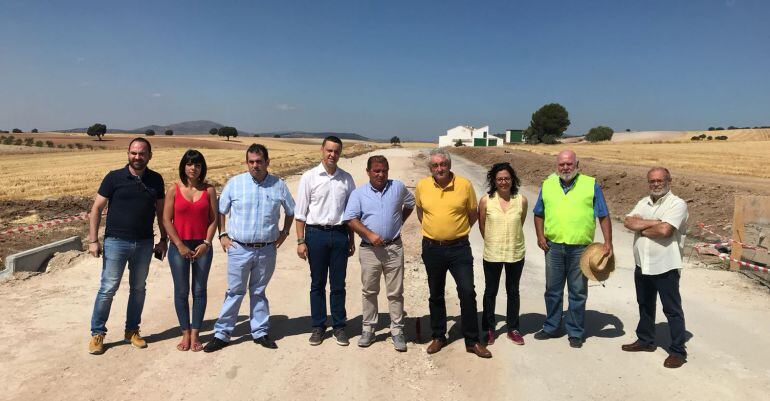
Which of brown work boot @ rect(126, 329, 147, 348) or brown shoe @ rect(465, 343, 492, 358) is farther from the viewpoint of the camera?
brown work boot @ rect(126, 329, 147, 348)

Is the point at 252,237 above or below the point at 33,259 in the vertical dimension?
above

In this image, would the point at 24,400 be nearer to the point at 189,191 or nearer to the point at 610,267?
the point at 189,191

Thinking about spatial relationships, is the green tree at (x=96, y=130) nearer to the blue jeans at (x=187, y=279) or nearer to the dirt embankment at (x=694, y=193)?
the dirt embankment at (x=694, y=193)

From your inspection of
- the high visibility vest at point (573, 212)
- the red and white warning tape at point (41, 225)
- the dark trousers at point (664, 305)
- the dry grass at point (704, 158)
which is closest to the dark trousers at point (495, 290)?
the high visibility vest at point (573, 212)

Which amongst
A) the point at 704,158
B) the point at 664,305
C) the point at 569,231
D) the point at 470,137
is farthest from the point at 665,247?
the point at 470,137

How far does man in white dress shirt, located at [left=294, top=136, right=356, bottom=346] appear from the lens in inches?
188

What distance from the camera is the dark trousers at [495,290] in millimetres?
4852

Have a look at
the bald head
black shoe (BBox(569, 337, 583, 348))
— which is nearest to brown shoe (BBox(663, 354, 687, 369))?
black shoe (BBox(569, 337, 583, 348))

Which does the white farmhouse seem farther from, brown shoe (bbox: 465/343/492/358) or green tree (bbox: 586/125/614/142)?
brown shoe (bbox: 465/343/492/358)

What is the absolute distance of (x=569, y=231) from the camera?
473 cm

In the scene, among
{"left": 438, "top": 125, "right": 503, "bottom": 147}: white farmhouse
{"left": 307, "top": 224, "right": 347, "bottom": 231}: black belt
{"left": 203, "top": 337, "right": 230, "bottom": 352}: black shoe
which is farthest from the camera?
{"left": 438, "top": 125, "right": 503, "bottom": 147}: white farmhouse

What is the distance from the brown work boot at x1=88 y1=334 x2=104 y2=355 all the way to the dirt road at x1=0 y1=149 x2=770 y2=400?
5 cm

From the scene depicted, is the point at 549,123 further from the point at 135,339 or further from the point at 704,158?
the point at 135,339

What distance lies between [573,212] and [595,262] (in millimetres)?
527
